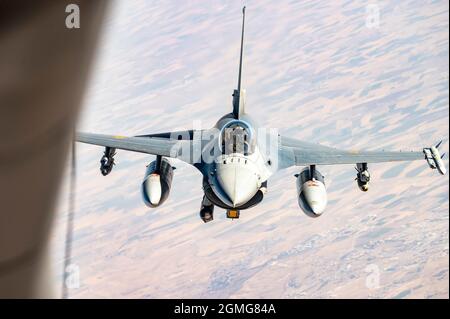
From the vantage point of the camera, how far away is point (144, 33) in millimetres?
168625

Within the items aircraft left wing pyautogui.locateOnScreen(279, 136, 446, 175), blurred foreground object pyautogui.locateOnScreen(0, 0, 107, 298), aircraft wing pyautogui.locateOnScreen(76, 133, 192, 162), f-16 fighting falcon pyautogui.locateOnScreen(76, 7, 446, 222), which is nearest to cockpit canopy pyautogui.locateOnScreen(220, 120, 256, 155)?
f-16 fighting falcon pyautogui.locateOnScreen(76, 7, 446, 222)

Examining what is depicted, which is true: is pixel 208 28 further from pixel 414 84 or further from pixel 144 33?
pixel 414 84

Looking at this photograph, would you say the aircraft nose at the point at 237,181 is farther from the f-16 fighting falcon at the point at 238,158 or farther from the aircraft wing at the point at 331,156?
the aircraft wing at the point at 331,156

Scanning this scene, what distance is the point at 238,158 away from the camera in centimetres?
1864

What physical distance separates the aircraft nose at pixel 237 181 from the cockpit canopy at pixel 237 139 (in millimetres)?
628

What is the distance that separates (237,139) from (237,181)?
1663 millimetres

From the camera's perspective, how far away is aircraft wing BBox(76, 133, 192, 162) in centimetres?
2238

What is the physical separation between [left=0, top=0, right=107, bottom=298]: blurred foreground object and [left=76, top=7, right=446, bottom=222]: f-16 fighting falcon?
11.1 metres

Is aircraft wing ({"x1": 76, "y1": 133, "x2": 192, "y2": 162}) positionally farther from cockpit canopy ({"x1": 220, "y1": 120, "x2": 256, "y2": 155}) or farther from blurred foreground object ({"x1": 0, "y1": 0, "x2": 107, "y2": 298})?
blurred foreground object ({"x1": 0, "y1": 0, "x2": 107, "y2": 298})

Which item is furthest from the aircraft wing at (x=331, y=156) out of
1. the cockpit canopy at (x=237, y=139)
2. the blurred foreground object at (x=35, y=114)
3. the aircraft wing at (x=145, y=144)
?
the blurred foreground object at (x=35, y=114)

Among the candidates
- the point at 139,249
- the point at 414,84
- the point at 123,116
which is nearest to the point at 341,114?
the point at 414,84

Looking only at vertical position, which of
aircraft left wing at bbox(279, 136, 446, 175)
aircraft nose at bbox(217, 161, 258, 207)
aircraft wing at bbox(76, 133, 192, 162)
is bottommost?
aircraft nose at bbox(217, 161, 258, 207)

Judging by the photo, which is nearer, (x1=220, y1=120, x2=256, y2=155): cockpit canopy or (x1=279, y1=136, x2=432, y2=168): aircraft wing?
(x1=220, y1=120, x2=256, y2=155): cockpit canopy

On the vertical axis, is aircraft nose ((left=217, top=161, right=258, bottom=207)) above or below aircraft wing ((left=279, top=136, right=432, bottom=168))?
below
